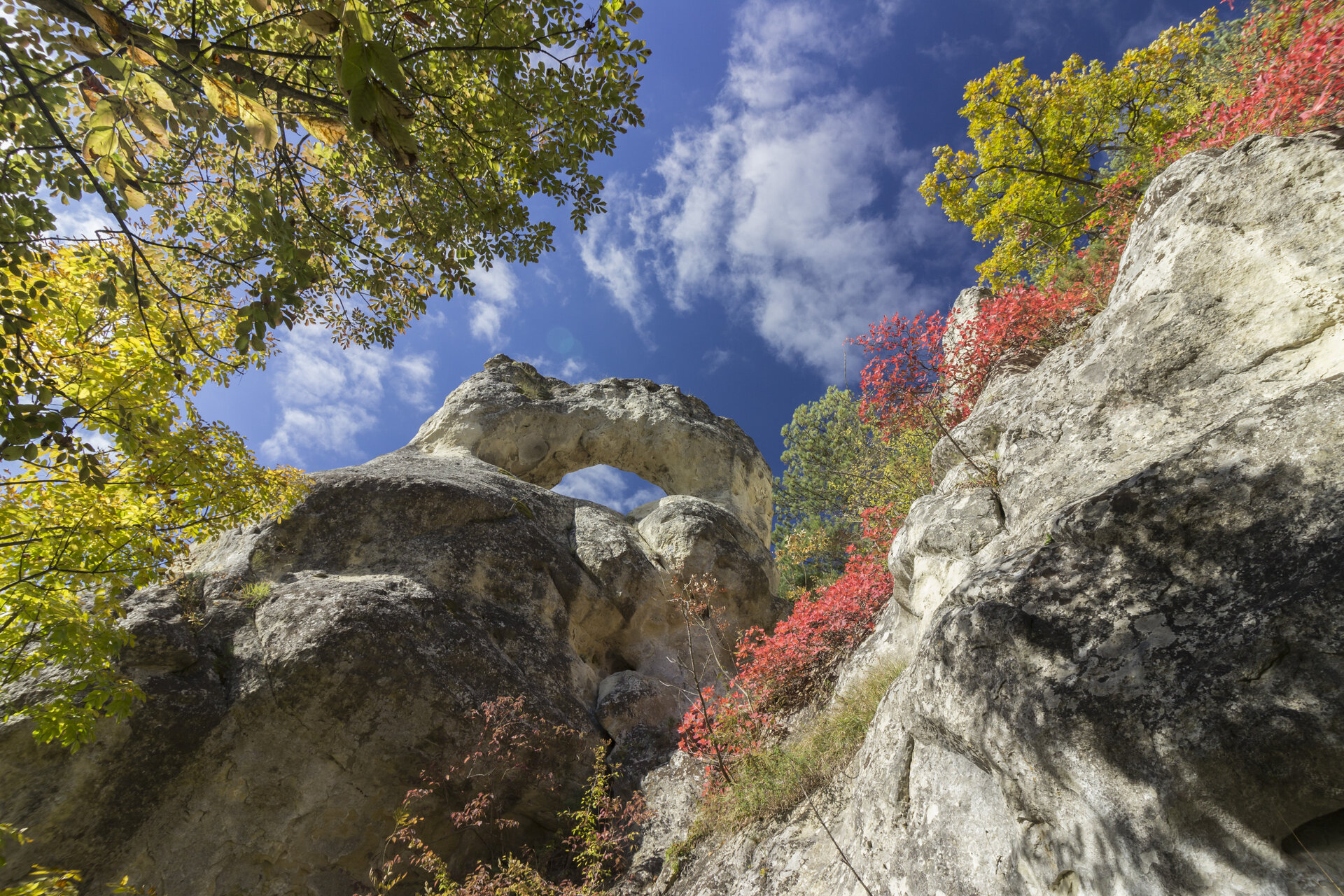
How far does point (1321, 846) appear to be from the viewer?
2537 millimetres

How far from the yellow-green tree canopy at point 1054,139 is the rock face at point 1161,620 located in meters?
8.15

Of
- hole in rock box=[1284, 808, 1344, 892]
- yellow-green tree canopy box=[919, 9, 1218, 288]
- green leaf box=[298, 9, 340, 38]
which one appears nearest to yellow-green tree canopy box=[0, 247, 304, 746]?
green leaf box=[298, 9, 340, 38]

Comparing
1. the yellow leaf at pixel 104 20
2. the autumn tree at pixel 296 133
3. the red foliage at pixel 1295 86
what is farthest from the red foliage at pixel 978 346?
the yellow leaf at pixel 104 20

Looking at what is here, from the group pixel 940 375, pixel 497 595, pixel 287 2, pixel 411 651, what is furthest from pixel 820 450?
pixel 287 2

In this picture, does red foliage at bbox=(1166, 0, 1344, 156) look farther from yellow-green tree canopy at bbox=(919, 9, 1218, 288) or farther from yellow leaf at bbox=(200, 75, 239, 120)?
yellow leaf at bbox=(200, 75, 239, 120)

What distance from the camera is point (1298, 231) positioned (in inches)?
171

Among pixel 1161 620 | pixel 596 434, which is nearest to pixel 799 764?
pixel 1161 620

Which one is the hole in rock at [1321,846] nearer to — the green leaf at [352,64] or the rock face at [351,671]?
the green leaf at [352,64]

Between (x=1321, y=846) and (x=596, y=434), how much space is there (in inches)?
656

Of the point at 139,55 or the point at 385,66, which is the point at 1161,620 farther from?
the point at 139,55

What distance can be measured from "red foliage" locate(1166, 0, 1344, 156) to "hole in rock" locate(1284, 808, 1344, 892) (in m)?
5.55

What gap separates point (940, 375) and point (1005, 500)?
3758 mm

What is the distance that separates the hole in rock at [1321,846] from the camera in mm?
2465

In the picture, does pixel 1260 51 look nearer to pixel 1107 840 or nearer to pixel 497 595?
pixel 1107 840
